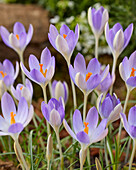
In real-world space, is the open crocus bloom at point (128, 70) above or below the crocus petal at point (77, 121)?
above

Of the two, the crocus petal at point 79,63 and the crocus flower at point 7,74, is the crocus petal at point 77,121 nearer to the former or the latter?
the crocus petal at point 79,63

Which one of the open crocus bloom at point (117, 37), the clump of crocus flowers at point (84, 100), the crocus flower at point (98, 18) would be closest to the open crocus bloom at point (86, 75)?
the clump of crocus flowers at point (84, 100)

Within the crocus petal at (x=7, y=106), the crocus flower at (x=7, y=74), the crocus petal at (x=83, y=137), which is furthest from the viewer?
the crocus flower at (x=7, y=74)

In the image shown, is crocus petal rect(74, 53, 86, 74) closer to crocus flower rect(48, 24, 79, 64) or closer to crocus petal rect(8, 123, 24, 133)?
crocus flower rect(48, 24, 79, 64)

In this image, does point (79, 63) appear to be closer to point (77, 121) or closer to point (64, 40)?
point (64, 40)

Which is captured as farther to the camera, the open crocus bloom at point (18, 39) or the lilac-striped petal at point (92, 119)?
the open crocus bloom at point (18, 39)

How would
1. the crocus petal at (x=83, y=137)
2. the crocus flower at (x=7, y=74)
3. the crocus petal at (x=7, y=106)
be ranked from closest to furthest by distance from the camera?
the crocus petal at (x=83, y=137) → the crocus petal at (x=7, y=106) → the crocus flower at (x=7, y=74)
